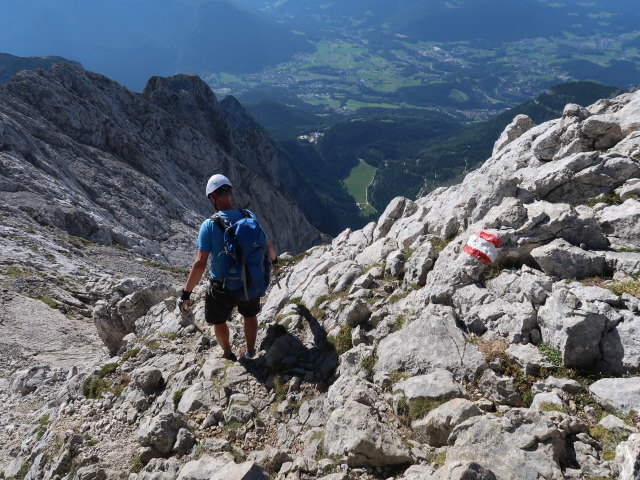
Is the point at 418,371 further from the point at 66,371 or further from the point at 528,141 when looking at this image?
the point at 528,141

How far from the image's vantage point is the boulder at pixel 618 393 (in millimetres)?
6656

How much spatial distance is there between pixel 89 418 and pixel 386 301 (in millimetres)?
8810

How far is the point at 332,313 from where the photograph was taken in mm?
12805

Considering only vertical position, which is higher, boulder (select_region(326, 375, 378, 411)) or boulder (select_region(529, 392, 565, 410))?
boulder (select_region(529, 392, 565, 410))

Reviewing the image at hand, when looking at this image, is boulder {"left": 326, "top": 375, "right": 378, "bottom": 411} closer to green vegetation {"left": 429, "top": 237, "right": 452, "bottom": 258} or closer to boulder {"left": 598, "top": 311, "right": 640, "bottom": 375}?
boulder {"left": 598, "top": 311, "right": 640, "bottom": 375}

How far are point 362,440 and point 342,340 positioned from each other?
162 inches

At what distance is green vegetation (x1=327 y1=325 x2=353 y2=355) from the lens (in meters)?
10.9

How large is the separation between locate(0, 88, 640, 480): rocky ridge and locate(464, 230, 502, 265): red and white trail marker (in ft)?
0.18

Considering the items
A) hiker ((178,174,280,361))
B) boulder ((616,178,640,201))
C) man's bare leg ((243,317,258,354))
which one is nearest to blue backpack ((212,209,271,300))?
hiker ((178,174,280,361))

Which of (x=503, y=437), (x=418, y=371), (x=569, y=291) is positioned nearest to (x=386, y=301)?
(x=418, y=371)

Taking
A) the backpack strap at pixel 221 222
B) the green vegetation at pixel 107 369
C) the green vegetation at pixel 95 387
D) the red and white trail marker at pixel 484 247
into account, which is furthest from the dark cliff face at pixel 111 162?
the red and white trail marker at pixel 484 247

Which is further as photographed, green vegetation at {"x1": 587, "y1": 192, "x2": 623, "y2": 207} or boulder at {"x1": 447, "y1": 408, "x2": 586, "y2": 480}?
green vegetation at {"x1": 587, "y1": 192, "x2": 623, "y2": 207}


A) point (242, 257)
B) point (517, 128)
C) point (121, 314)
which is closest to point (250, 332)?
point (242, 257)

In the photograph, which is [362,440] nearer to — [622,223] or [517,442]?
[517,442]
